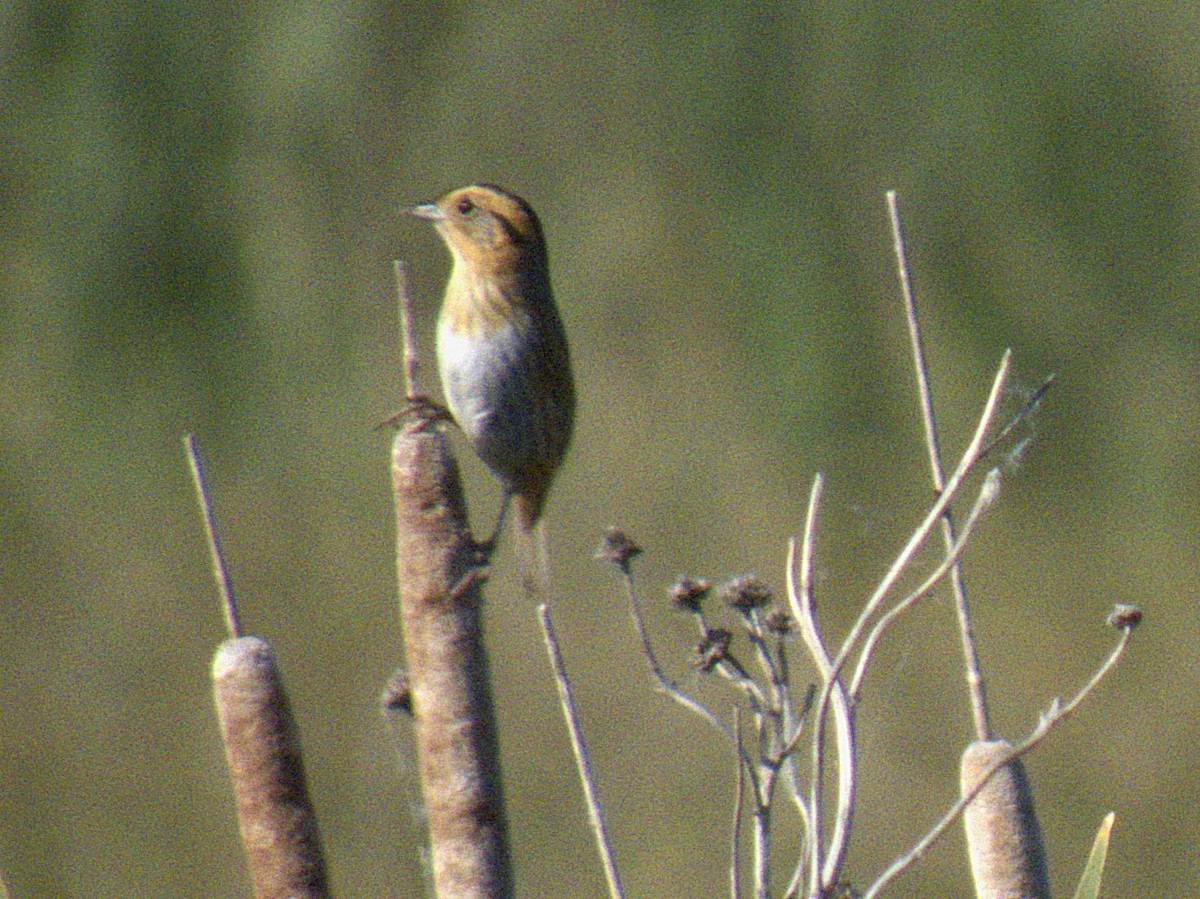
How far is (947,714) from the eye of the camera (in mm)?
2676

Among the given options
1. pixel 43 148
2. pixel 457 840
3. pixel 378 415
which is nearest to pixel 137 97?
pixel 43 148

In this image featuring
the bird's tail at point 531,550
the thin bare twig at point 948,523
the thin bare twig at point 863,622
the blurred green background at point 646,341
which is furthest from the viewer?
the blurred green background at point 646,341

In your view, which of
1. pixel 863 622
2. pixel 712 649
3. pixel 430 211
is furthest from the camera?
pixel 430 211

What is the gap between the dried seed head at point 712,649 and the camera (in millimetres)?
944

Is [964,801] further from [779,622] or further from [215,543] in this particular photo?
[215,543]

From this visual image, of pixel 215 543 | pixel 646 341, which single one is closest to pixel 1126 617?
pixel 215 543

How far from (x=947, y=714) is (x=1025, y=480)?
0.33 meters

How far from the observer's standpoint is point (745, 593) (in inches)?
38.2

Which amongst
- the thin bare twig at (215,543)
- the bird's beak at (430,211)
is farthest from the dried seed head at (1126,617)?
the bird's beak at (430,211)

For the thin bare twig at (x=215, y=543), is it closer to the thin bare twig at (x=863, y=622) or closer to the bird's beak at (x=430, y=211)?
the thin bare twig at (x=863, y=622)

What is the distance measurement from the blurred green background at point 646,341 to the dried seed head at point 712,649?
5.16ft

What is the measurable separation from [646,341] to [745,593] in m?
1.66

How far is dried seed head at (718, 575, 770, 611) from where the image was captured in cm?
96

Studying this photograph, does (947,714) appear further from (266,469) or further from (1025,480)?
(266,469)
